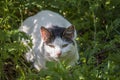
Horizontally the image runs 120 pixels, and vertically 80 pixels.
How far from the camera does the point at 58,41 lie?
14.7 feet

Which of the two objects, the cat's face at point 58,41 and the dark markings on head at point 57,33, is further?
the dark markings on head at point 57,33

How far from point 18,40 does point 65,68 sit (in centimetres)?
85

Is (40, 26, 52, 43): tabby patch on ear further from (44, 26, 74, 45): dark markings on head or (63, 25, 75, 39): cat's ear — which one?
(63, 25, 75, 39): cat's ear

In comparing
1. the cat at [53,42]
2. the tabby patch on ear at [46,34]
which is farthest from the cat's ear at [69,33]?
the tabby patch on ear at [46,34]

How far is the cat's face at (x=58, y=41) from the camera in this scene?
14.5 ft

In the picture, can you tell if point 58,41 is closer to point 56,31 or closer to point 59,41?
point 59,41

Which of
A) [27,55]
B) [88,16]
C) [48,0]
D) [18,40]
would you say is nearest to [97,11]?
[88,16]

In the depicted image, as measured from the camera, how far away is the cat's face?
443cm

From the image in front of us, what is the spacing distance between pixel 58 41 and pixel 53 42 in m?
0.06

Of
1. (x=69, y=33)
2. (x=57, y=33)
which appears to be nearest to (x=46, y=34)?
(x=57, y=33)

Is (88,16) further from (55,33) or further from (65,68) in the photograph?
(65,68)

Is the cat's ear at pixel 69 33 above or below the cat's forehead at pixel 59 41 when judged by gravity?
above

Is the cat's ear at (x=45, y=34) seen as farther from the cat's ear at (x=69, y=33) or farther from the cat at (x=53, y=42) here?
the cat's ear at (x=69, y=33)

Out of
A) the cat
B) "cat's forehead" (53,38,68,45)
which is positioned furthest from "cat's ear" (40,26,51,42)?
"cat's forehead" (53,38,68,45)
